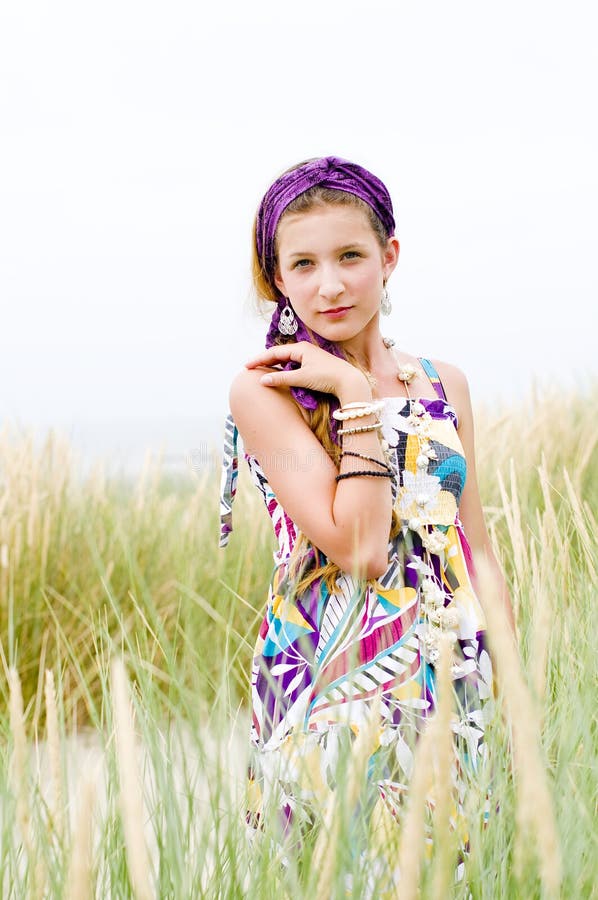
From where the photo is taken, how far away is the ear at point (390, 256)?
2035mm

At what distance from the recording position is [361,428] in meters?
1.75

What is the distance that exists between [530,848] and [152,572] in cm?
322

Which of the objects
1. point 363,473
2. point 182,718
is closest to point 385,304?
point 363,473

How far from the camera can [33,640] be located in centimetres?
387

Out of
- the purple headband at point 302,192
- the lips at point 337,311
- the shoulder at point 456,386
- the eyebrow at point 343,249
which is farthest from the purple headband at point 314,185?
the shoulder at point 456,386

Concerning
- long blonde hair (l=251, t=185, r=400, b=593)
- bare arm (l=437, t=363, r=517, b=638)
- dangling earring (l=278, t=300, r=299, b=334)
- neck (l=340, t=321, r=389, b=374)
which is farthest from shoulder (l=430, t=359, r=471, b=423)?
dangling earring (l=278, t=300, r=299, b=334)

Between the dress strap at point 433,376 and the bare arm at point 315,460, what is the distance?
356 mm

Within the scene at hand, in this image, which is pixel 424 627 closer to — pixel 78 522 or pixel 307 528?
pixel 307 528

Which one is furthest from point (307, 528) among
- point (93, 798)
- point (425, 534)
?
point (93, 798)

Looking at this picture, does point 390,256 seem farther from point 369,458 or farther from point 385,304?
point 369,458

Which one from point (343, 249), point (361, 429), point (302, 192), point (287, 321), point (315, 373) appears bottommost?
point (361, 429)

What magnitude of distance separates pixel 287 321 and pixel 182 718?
96 cm

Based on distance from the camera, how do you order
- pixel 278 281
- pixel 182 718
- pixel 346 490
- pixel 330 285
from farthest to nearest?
pixel 278 281, pixel 330 285, pixel 346 490, pixel 182 718

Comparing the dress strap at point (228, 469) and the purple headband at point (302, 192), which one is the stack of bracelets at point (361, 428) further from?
the dress strap at point (228, 469)
